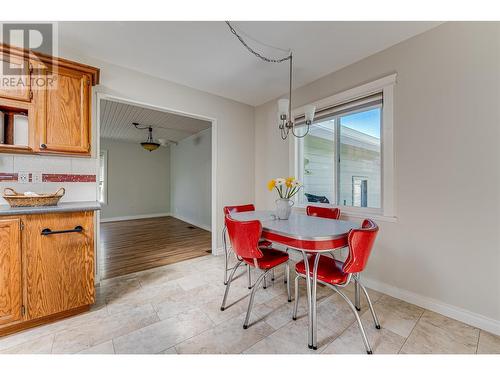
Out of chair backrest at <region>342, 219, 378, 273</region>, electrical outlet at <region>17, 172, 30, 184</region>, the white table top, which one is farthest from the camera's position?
electrical outlet at <region>17, 172, 30, 184</region>

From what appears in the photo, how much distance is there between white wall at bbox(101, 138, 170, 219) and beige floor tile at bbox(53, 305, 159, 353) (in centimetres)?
536

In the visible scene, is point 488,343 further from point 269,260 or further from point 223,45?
point 223,45

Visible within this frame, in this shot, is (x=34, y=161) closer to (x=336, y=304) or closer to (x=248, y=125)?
(x=248, y=125)

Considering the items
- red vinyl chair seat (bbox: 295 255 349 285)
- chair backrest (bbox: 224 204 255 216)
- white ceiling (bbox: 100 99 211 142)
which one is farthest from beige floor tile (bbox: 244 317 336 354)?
white ceiling (bbox: 100 99 211 142)

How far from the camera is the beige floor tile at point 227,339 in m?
1.46

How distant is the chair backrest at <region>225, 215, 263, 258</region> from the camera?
1.62 m

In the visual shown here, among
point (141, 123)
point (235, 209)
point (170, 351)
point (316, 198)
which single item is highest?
point (141, 123)

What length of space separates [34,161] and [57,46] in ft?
3.86

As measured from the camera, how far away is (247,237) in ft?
5.41

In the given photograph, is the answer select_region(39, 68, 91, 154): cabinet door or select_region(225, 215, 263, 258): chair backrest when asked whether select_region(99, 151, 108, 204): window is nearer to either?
select_region(39, 68, 91, 154): cabinet door

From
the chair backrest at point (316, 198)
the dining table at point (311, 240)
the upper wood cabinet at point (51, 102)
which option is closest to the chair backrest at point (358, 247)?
the dining table at point (311, 240)

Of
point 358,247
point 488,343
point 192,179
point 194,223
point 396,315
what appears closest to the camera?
point 358,247

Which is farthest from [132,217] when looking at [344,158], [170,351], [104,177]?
→ [344,158]

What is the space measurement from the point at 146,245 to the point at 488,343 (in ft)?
14.2
